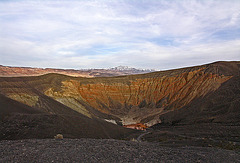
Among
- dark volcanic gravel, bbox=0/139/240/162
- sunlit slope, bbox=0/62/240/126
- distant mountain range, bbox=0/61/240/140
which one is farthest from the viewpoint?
sunlit slope, bbox=0/62/240/126

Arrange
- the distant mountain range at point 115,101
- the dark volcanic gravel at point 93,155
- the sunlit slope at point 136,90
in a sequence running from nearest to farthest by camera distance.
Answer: the dark volcanic gravel at point 93,155 → the distant mountain range at point 115,101 → the sunlit slope at point 136,90

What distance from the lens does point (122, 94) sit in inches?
2007

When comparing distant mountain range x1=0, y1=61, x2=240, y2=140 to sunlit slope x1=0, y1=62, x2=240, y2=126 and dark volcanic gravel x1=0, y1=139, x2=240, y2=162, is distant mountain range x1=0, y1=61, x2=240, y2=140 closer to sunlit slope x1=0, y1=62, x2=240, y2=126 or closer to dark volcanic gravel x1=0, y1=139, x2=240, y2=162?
sunlit slope x1=0, y1=62, x2=240, y2=126

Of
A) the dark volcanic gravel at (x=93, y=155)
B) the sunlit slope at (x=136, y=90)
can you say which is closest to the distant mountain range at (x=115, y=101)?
the sunlit slope at (x=136, y=90)

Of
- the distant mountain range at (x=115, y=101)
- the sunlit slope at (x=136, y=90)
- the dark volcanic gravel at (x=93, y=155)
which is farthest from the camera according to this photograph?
the sunlit slope at (x=136, y=90)

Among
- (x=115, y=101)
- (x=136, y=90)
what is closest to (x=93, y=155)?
(x=115, y=101)

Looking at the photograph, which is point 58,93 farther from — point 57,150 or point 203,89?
point 57,150

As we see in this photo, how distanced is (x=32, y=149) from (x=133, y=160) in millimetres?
3739

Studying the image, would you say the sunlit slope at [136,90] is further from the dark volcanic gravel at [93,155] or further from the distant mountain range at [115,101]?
the dark volcanic gravel at [93,155]

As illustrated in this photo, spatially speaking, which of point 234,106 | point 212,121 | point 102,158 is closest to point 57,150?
point 102,158

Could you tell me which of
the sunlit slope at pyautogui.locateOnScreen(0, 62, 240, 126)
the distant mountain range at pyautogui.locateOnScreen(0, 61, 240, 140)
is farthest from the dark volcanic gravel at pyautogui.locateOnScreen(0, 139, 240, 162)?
the sunlit slope at pyautogui.locateOnScreen(0, 62, 240, 126)

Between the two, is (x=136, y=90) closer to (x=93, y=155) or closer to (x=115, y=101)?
(x=115, y=101)

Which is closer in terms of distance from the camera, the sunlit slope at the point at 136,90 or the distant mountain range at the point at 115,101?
the distant mountain range at the point at 115,101

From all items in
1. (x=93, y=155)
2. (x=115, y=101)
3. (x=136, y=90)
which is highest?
(x=93, y=155)
